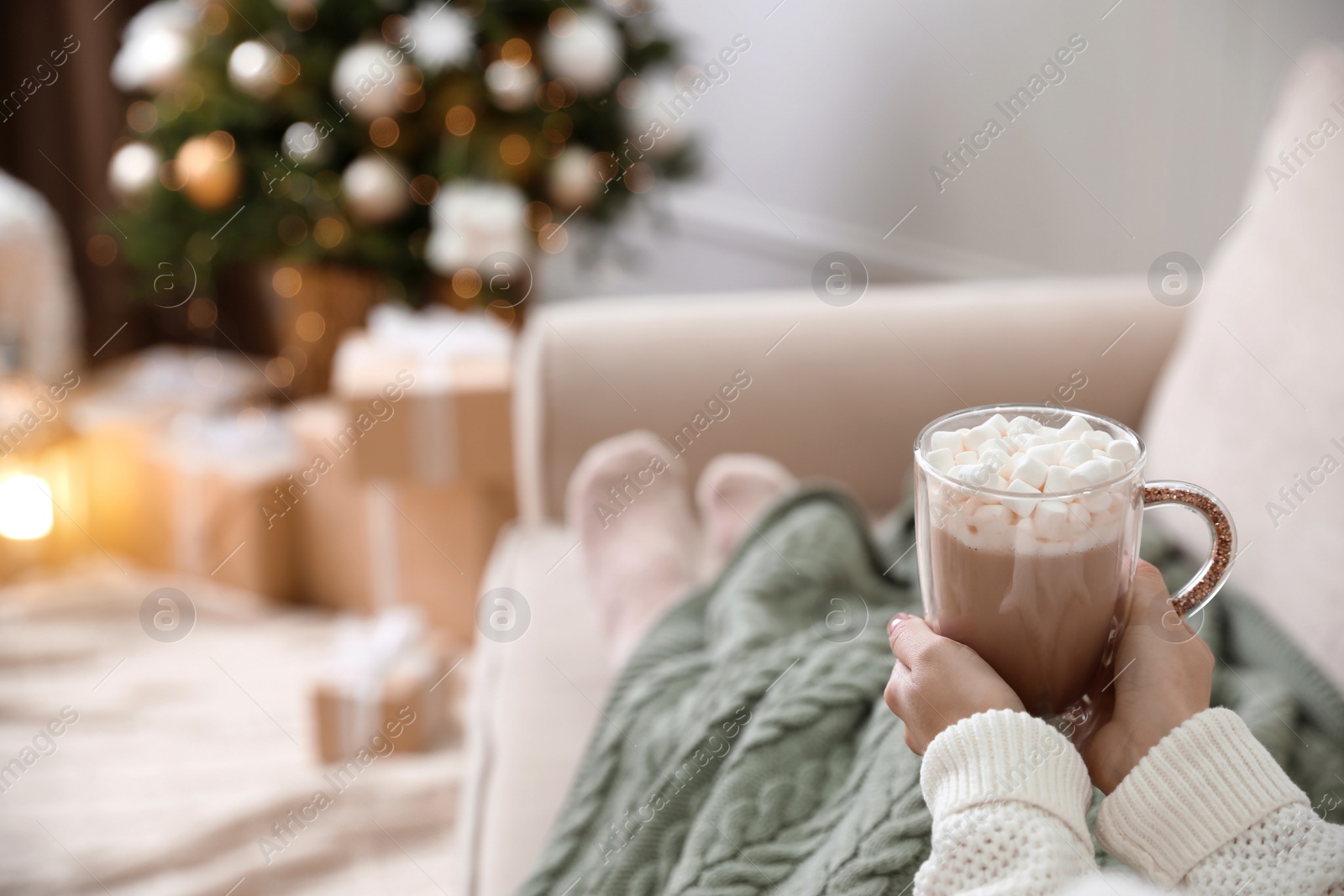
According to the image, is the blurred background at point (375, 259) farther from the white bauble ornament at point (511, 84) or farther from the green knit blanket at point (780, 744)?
the green knit blanket at point (780, 744)

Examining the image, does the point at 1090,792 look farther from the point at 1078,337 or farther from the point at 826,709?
the point at 1078,337

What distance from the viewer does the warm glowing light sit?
75.4 inches

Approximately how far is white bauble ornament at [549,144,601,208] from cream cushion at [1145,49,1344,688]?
3.48 ft

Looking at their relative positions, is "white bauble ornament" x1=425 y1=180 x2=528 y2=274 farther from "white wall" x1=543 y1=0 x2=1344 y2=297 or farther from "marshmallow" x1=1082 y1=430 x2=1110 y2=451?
"marshmallow" x1=1082 y1=430 x2=1110 y2=451

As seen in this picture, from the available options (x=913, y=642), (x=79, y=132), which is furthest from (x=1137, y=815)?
(x=79, y=132)

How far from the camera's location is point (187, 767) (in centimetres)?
149

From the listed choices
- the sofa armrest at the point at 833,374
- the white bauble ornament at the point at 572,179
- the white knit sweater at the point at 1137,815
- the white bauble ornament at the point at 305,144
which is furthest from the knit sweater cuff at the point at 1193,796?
the white bauble ornament at the point at 305,144

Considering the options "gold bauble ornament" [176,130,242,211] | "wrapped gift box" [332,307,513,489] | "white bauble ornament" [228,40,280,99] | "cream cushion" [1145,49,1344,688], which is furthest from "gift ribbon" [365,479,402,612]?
"cream cushion" [1145,49,1344,688]

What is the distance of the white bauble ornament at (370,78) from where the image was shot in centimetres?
172

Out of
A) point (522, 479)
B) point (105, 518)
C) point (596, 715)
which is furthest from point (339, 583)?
point (596, 715)

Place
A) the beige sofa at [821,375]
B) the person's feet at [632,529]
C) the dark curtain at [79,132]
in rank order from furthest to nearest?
1. the dark curtain at [79,132]
2. the beige sofa at [821,375]
3. the person's feet at [632,529]

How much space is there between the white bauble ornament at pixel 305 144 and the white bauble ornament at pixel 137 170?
0.23 meters

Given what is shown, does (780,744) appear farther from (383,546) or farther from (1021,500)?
(383,546)

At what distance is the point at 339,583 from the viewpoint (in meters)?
1.89
